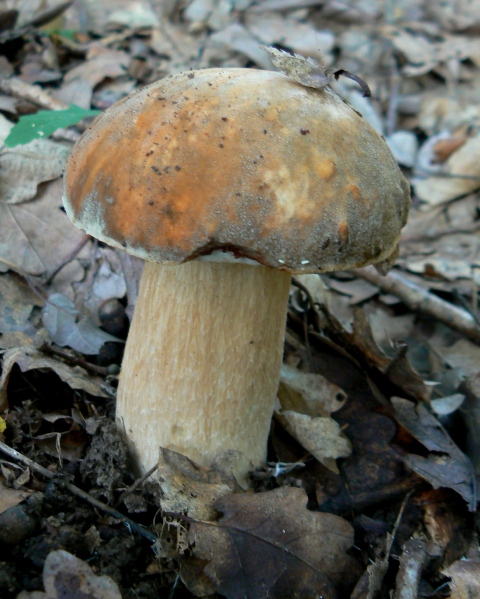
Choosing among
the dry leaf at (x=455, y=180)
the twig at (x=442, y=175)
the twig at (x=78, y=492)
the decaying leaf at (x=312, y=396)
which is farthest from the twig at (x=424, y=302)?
the twig at (x=78, y=492)

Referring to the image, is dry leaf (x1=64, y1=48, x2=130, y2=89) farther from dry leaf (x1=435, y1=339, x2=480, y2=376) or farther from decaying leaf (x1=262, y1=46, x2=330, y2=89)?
dry leaf (x1=435, y1=339, x2=480, y2=376)

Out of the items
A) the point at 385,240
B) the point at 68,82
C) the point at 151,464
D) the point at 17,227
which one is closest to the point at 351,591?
Answer: the point at 151,464

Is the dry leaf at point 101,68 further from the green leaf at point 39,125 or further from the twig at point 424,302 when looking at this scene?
the twig at point 424,302

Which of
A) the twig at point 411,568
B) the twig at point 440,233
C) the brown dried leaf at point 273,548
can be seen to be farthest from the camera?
the twig at point 440,233

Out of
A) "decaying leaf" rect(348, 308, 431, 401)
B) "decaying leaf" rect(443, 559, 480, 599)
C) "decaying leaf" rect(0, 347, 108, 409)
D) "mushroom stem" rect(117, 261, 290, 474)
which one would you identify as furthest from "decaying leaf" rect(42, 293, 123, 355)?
"decaying leaf" rect(443, 559, 480, 599)

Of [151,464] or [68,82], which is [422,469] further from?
[68,82]
